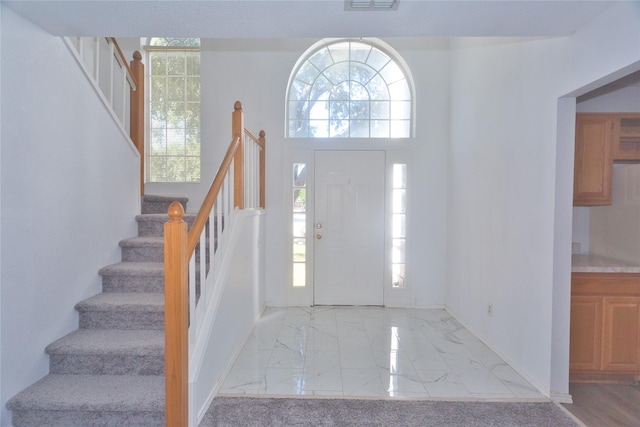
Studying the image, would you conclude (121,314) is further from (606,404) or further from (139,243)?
(606,404)

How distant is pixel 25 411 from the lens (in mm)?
2025

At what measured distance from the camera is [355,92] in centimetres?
470

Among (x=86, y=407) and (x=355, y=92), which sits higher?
(x=355, y=92)

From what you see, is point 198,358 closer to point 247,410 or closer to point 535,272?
point 247,410

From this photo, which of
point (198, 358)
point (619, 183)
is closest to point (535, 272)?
point (619, 183)

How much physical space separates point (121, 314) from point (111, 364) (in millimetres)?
365

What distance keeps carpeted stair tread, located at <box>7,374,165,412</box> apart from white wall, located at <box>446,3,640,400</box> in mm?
2509

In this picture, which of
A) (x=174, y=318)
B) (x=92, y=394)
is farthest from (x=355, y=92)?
(x=92, y=394)

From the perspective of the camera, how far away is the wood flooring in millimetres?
2260

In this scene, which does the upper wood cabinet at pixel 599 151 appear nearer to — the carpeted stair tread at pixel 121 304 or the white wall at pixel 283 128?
the white wall at pixel 283 128

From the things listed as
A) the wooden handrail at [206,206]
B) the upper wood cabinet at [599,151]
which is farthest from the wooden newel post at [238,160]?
the upper wood cabinet at [599,151]

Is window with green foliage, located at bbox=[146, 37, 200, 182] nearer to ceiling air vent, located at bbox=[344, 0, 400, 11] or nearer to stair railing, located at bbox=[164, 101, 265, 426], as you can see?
stair railing, located at bbox=[164, 101, 265, 426]

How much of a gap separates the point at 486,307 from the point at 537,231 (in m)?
1.08

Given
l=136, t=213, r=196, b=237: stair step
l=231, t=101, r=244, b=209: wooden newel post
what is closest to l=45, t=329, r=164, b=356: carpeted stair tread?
l=136, t=213, r=196, b=237: stair step
